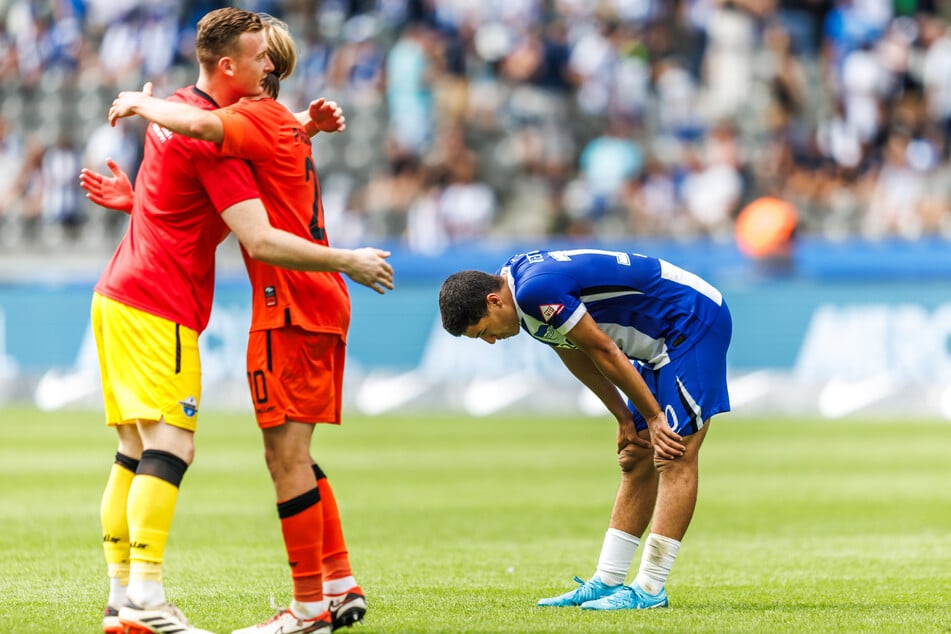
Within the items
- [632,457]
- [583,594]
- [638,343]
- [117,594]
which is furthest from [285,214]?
[583,594]

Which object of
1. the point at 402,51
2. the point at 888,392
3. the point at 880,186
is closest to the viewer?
the point at 888,392

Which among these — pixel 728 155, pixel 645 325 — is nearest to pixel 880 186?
pixel 728 155

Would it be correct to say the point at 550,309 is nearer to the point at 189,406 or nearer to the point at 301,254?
the point at 301,254

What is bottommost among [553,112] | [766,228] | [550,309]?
[550,309]

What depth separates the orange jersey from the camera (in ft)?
21.2

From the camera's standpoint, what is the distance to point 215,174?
251 inches

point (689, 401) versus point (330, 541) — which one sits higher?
point (689, 401)

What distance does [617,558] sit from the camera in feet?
25.2

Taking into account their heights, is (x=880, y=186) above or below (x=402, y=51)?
below

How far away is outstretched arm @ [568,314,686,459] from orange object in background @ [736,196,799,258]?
12.0m

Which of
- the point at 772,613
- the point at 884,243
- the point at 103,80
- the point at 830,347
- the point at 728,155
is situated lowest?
the point at 772,613

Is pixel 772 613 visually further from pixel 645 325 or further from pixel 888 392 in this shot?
pixel 888 392

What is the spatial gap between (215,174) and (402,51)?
18.0m

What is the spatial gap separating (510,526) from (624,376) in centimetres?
390
